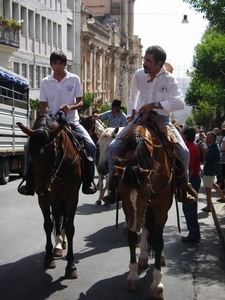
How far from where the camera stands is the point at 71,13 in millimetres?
54125

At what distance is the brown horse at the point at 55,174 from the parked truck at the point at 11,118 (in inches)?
438

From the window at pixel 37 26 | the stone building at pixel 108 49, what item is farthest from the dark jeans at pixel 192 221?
the stone building at pixel 108 49

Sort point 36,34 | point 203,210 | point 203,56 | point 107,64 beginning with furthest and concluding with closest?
1. point 107,64
2. point 36,34
3. point 203,56
4. point 203,210

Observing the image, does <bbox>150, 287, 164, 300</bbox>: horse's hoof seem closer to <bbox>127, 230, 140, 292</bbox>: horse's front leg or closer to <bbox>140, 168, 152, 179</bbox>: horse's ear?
<bbox>127, 230, 140, 292</bbox>: horse's front leg

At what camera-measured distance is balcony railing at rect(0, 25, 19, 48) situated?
3266 cm

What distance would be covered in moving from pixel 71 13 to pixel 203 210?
4447 centimetres

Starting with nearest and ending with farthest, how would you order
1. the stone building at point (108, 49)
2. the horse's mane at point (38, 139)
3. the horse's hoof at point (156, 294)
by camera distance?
1. the horse's hoof at point (156, 294)
2. the horse's mane at point (38, 139)
3. the stone building at point (108, 49)

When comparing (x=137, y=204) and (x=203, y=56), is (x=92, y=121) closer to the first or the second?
(x=137, y=204)

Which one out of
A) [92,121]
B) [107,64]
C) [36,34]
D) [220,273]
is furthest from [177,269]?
[107,64]

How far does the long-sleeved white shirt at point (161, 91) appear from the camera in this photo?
268 inches

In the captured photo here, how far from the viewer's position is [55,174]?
21.4ft

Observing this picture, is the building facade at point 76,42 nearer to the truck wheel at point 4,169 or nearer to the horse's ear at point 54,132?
the truck wheel at point 4,169

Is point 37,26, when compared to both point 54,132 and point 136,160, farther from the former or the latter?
point 136,160

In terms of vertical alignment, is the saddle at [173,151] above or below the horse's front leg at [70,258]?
above
